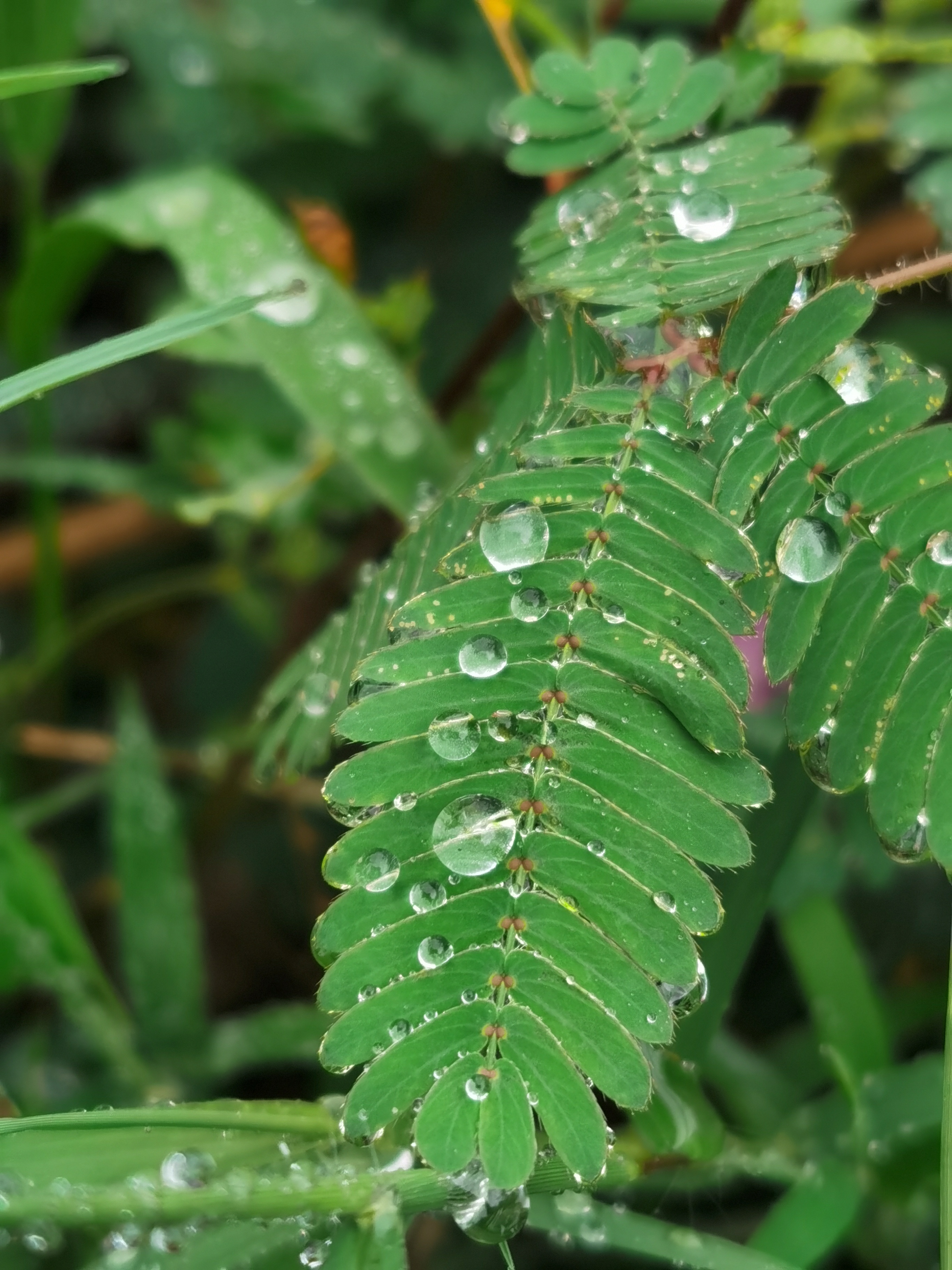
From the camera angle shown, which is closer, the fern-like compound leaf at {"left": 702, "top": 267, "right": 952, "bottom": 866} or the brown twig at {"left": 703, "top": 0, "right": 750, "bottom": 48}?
the fern-like compound leaf at {"left": 702, "top": 267, "right": 952, "bottom": 866}

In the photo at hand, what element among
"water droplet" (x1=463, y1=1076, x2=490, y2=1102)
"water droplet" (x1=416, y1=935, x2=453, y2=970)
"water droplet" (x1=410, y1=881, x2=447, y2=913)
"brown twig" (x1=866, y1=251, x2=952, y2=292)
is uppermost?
"brown twig" (x1=866, y1=251, x2=952, y2=292)

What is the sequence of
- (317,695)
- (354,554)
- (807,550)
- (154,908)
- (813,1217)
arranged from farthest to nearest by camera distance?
1. (354,554)
2. (154,908)
3. (813,1217)
4. (317,695)
5. (807,550)

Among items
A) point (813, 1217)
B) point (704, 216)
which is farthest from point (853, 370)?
point (813, 1217)

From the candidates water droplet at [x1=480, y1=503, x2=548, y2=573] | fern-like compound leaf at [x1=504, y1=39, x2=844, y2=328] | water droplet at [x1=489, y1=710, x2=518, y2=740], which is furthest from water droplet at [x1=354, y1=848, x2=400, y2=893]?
fern-like compound leaf at [x1=504, y1=39, x2=844, y2=328]

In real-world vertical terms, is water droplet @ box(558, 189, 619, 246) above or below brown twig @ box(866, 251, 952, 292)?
above

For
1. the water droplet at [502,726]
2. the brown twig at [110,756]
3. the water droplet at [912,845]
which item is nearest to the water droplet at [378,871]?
the water droplet at [502,726]

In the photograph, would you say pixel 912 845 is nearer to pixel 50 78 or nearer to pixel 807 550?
pixel 807 550

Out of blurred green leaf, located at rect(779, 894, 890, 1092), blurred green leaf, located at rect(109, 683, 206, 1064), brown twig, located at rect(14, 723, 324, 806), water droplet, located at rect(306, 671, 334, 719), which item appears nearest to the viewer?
water droplet, located at rect(306, 671, 334, 719)

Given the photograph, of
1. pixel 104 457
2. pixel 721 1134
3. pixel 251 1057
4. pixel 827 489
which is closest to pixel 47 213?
pixel 104 457

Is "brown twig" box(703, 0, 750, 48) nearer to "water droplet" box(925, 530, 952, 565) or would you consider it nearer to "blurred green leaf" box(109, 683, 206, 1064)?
"water droplet" box(925, 530, 952, 565)
